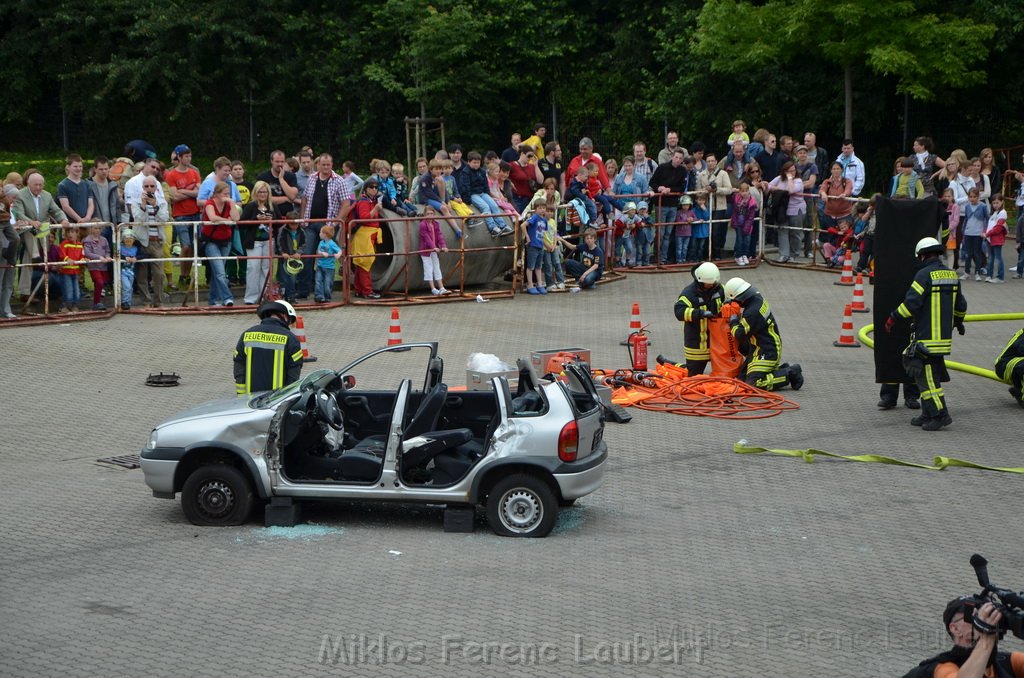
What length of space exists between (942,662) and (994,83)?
28.9 m

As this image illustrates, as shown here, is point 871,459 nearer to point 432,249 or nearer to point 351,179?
point 432,249

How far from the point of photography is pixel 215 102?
4156 cm

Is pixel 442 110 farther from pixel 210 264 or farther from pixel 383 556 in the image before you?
pixel 383 556

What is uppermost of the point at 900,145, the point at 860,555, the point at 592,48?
the point at 592,48

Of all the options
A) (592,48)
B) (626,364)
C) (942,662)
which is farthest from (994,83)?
(942,662)

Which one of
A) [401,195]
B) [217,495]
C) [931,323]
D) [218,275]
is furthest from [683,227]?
[217,495]

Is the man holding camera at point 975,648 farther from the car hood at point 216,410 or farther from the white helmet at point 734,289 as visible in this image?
the white helmet at point 734,289

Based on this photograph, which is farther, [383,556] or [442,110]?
[442,110]

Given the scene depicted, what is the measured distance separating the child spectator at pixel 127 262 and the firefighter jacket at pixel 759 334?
28.2 ft

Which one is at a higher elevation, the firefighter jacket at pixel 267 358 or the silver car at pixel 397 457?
the firefighter jacket at pixel 267 358

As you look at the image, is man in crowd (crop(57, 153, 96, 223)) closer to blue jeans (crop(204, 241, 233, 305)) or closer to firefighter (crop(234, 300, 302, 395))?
blue jeans (crop(204, 241, 233, 305))

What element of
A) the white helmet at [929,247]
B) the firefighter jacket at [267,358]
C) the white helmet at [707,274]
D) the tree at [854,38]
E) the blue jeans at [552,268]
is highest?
the tree at [854,38]

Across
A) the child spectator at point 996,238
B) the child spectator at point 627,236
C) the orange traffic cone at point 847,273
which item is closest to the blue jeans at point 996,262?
the child spectator at point 996,238

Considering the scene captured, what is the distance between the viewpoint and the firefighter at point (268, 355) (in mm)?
12297
